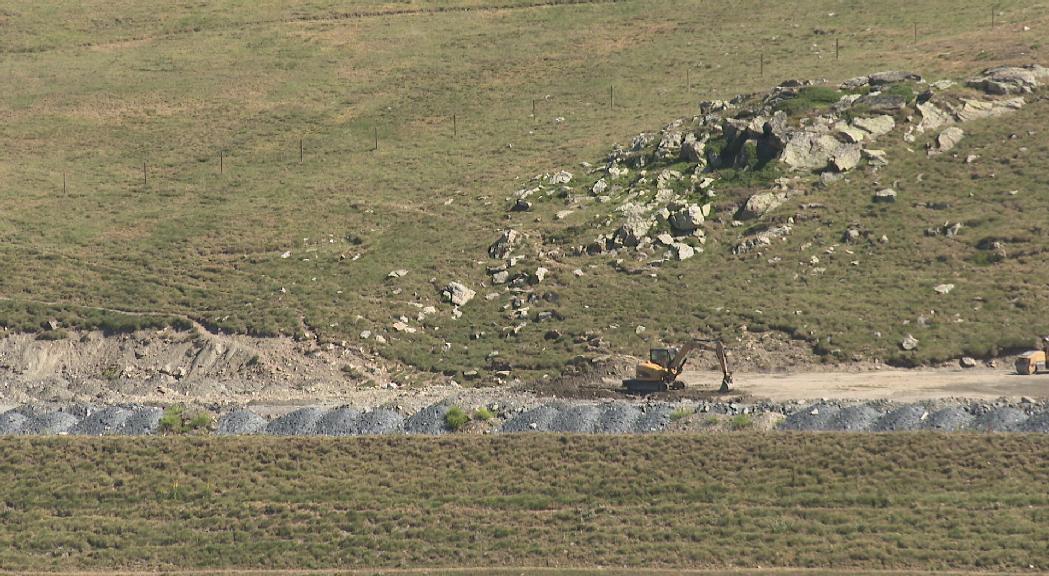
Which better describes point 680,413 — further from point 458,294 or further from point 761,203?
→ point 761,203

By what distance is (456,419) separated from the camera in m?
47.0

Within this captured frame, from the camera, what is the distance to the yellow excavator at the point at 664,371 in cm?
5069

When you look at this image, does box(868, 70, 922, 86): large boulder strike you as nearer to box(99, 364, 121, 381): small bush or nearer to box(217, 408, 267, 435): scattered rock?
box(217, 408, 267, 435): scattered rock

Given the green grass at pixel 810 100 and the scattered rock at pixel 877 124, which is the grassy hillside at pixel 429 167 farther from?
the green grass at pixel 810 100

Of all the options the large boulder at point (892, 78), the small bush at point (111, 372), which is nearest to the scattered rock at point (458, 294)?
the small bush at point (111, 372)

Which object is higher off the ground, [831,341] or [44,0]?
[44,0]

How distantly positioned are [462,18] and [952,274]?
60508 millimetres

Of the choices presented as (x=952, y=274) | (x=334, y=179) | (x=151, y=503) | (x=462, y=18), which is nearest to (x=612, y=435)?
(x=151, y=503)

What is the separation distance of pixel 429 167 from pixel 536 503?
42.0 metres

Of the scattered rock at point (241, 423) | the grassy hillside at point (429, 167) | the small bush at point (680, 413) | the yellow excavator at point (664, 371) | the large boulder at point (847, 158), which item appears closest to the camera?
the small bush at point (680, 413)

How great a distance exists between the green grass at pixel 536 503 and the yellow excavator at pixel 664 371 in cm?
647

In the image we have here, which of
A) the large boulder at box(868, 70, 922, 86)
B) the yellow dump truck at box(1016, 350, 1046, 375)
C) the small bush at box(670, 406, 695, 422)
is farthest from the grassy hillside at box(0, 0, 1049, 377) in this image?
the small bush at box(670, 406, 695, 422)

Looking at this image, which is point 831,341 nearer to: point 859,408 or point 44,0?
point 859,408

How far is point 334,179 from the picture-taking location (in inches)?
3137
